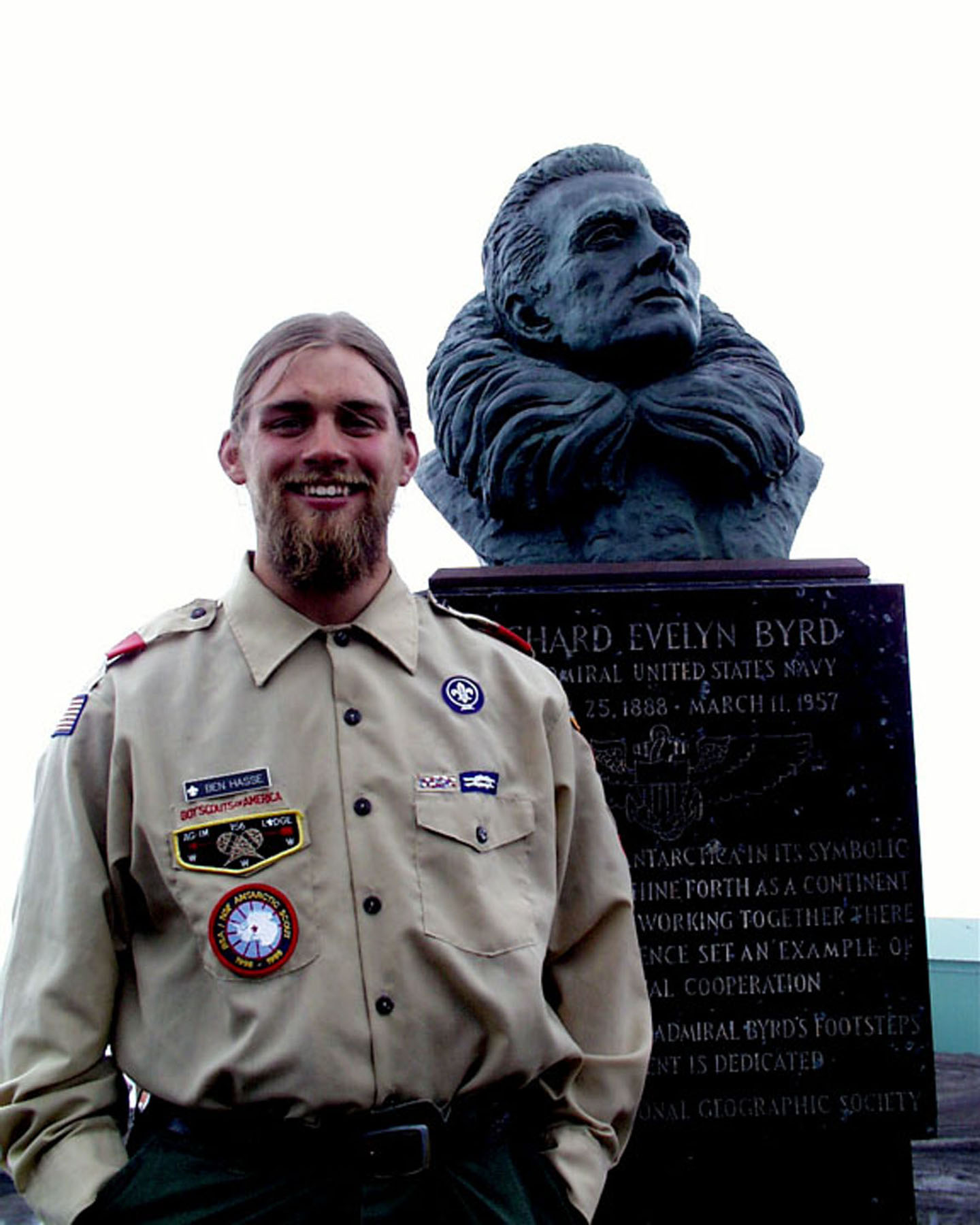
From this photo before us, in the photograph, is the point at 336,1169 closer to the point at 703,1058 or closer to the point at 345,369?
the point at 345,369

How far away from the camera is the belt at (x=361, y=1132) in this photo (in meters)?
1.47

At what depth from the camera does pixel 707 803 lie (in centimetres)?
339

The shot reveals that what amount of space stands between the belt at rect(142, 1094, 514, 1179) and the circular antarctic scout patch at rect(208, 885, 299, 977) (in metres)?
0.16

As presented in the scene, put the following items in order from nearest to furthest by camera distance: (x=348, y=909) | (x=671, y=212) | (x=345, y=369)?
(x=348, y=909)
(x=345, y=369)
(x=671, y=212)

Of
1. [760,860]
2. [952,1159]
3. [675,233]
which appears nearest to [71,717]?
[760,860]

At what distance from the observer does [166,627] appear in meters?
1.82

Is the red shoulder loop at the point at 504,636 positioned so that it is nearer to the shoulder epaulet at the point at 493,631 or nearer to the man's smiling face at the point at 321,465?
the shoulder epaulet at the point at 493,631

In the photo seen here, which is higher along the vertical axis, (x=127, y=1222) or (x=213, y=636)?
(x=213, y=636)

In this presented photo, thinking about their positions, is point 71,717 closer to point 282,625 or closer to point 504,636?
point 282,625

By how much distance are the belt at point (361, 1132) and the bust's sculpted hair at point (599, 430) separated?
2623 mm

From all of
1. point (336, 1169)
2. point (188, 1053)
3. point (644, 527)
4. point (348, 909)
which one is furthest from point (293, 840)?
point (644, 527)

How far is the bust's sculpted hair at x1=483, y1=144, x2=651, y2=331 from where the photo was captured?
4316mm

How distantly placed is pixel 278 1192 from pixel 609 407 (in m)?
2.90

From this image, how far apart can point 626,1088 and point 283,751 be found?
638 mm
